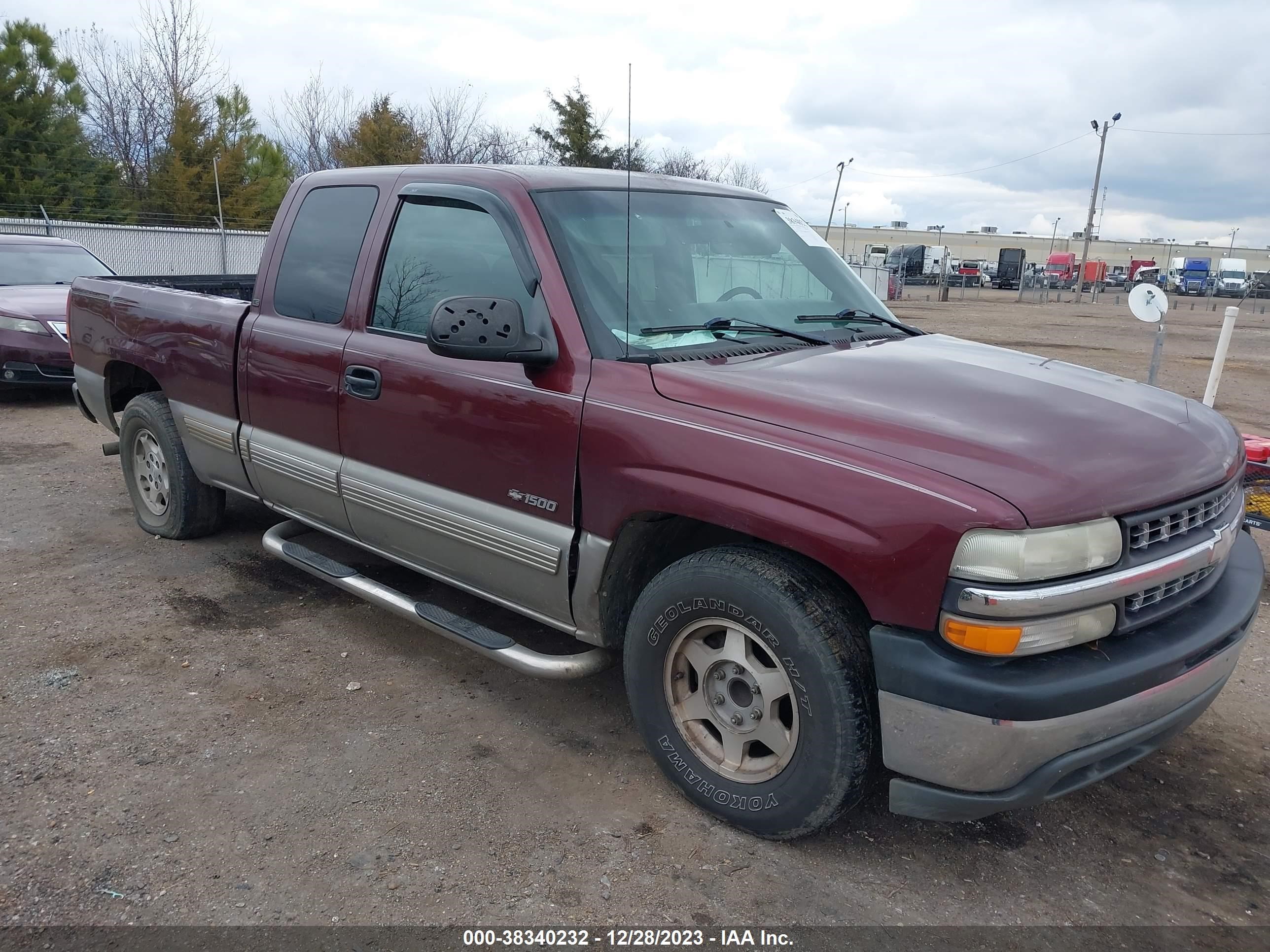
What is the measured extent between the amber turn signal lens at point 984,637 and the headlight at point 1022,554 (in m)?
0.12

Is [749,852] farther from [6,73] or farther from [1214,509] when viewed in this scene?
[6,73]

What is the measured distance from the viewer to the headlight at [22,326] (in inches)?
362

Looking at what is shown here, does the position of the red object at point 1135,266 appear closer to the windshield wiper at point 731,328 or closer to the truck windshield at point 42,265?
the truck windshield at point 42,265

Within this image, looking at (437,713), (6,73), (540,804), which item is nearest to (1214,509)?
(540,804)

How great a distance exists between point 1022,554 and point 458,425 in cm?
196

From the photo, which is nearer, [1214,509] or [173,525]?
[1214,509]

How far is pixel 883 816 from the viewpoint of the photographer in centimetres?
314

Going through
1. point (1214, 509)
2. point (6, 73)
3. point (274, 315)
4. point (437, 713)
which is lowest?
point (437, 713)

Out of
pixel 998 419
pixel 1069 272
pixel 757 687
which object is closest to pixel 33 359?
pixel 757 687

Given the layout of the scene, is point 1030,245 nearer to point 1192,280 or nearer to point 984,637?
point 1192,280

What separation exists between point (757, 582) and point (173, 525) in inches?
157

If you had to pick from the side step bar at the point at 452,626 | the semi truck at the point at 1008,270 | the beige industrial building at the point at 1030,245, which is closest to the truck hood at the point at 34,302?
the side step bar at the point at 452,626

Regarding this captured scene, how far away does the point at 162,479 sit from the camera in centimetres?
544

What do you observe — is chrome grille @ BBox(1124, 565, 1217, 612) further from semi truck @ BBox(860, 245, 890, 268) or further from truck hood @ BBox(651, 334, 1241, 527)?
semi truck @ BBox(860, 245, 890, 268)
